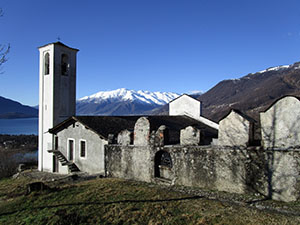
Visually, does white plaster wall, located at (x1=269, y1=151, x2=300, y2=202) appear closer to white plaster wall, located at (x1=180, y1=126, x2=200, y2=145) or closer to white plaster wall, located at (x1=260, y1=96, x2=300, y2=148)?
white plaster wall, located at (x1=260, y1=96, x2=300, y2=148)

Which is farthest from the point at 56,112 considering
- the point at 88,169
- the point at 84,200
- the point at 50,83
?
the point at 84,200

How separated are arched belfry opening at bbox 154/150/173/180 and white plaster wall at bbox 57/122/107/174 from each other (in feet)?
27.7

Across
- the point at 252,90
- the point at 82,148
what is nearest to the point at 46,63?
the point at 82,148

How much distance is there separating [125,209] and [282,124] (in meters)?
5.31

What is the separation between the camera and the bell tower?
1000 inches

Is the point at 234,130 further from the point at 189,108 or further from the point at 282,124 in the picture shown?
the point at 189,108

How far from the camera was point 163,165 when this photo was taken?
10547 millimetres

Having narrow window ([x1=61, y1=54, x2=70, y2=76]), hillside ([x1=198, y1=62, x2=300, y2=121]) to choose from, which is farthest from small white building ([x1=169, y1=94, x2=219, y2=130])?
hillside ([x1=198, y1=62, x2=300, y2=121])

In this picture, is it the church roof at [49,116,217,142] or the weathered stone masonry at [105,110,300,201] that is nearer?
the weathered stone masonry at [105,110,300,201]

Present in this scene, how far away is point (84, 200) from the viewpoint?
8438mm

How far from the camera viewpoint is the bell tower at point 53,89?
2539cm

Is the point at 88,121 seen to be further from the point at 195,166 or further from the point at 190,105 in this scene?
the point at 195,166

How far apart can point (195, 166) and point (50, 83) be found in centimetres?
2126

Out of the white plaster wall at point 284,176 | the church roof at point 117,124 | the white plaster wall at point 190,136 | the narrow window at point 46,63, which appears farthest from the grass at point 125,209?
the narrow window at point 46,63
